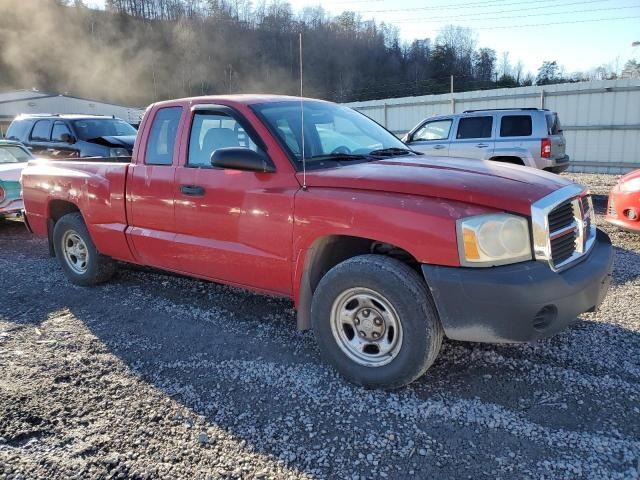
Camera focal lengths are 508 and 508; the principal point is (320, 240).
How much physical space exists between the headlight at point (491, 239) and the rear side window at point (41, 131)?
39.6 ft

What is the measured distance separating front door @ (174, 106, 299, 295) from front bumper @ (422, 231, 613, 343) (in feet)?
3.63

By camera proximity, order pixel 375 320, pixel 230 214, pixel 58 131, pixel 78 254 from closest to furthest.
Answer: pixel 375 320, pixel 230 214, pixel 78 254, pixel 58 131

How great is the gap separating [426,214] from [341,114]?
1.86 metres

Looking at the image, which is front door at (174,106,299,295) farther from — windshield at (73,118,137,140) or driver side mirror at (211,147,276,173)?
windshield at (73,118,137,140)

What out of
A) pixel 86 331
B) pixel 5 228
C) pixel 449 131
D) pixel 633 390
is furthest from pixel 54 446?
pixel 449 131

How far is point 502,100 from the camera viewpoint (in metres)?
17.3

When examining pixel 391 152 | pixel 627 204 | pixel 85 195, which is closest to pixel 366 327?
pixel 391 152

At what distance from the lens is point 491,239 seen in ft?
8.97

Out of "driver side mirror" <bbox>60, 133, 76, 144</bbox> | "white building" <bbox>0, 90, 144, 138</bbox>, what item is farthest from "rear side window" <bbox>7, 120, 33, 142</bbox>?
"white building" <bbox>0, 90, 144, 138</bbox>

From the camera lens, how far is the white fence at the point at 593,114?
14977 millimetres

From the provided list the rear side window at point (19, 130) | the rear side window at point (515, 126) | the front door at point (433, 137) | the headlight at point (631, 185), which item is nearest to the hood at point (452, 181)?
the headlight at point (631, 185)

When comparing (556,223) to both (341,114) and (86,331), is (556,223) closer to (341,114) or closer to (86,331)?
(341,114)

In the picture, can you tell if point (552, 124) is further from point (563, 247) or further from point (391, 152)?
point (563, 247)

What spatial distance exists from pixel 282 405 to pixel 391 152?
6.88 ft
